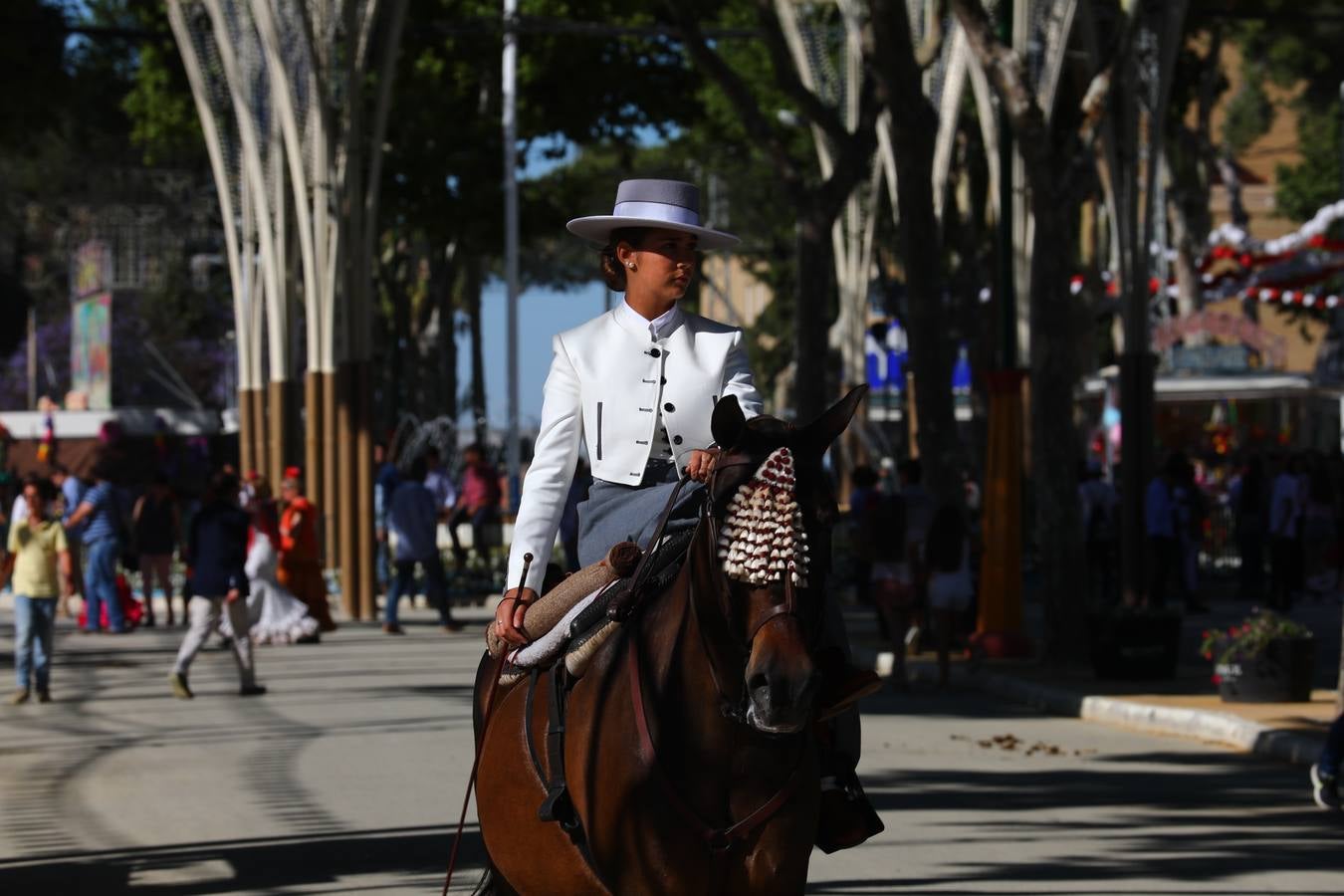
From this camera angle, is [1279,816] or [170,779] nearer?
[1279,816]

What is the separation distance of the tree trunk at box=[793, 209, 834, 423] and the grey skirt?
18.8 meters

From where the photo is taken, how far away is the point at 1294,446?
40156 mm

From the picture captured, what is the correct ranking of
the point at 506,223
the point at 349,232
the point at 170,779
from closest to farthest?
1. the point at 170,779
2. the point at 349,232
3. the point at 506,223

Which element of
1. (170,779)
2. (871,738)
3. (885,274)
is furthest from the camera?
(885,274)

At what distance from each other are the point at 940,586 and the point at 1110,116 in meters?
6.79

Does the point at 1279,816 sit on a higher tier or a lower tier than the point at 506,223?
lower

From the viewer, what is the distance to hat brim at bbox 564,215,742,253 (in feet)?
18.9

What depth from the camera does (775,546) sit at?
478cm

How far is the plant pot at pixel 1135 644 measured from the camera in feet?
60.1

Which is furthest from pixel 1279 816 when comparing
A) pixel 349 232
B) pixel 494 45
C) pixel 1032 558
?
pixel 494 45

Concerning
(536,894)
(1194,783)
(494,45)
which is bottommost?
(1194,783)

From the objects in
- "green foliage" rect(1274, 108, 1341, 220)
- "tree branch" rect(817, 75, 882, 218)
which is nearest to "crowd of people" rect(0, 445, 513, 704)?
"tree branch" rect(817, 75, 882, 218)

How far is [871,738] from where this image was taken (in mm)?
15062

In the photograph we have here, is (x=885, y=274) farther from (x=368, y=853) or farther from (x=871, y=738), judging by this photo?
(x=368, y=853)
